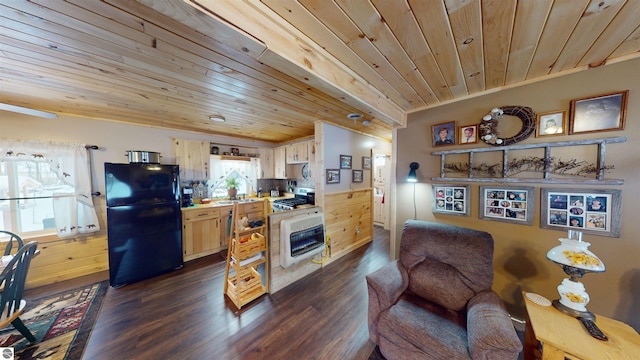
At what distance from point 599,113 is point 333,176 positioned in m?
2.61

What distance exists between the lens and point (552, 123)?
1621mm

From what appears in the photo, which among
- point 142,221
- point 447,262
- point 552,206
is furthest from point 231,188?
point 552,206

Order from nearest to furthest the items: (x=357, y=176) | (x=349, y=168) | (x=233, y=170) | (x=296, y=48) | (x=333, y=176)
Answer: (x=296, y=48), (x=333, y=176), (x=349, y=168), (x=357, y=176), (x=233, y=170)

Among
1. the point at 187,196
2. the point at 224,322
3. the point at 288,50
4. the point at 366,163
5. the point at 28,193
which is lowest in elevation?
the point at 224,322

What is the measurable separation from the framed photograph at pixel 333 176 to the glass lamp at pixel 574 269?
2312 mm

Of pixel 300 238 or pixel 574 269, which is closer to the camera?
pixel 574 269

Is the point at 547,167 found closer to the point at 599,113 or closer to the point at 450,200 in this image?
the point at 599,113

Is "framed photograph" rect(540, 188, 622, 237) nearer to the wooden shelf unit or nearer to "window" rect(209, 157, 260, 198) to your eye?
the wooden shelf unit

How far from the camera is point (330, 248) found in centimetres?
306

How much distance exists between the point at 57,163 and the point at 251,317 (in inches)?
131

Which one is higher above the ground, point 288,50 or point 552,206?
point 288,50

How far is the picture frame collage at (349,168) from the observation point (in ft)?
9.90

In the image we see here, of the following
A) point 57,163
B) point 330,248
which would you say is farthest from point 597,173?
point 57,163

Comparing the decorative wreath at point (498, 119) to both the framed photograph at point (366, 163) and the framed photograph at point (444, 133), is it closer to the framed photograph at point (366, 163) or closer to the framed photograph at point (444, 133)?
the framed photograph at point (444, 133)
